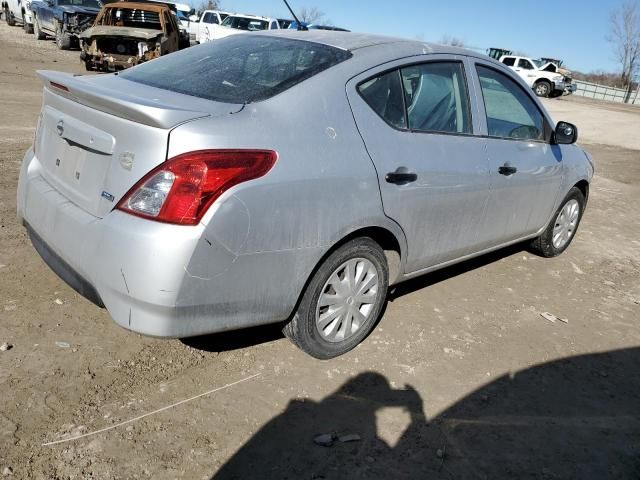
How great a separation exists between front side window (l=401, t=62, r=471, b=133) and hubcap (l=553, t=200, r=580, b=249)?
6.45 feet

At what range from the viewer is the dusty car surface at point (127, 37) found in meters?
13.6

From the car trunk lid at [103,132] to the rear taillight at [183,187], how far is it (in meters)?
0.06

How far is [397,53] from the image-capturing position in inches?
127

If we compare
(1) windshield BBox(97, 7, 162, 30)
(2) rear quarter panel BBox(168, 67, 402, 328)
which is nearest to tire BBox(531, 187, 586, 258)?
(2) rear quarter panel BBox(168, 67, 402, 328)

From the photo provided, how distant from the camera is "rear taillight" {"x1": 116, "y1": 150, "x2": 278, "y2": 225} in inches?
89.4

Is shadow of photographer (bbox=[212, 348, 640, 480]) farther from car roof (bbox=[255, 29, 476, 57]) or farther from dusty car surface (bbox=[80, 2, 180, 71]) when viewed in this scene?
dusty car surface (bbox=[80, 2, 180, 71])

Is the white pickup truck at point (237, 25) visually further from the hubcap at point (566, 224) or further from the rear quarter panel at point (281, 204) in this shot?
the rear quarter panel at point (281, 204)

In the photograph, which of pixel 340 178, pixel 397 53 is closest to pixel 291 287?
pixel 340 178

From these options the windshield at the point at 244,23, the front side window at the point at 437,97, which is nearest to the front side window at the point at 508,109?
the front side window at the point at 437,97

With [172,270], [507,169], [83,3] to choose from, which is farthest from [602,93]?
[172,270]

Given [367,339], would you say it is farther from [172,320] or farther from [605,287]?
[605,287]

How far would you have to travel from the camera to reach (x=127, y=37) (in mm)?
13578

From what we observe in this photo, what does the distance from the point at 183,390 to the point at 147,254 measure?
848 millimetres

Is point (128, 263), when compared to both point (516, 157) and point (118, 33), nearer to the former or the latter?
point (516, 157)
